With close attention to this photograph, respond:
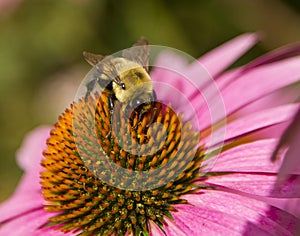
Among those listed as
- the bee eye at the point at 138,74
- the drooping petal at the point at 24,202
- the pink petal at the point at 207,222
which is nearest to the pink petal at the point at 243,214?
the pink petal at the point at 207,222

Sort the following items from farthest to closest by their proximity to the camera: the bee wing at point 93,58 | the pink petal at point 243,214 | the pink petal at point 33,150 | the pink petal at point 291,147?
the pink petal at point 33,150 → the bee wing at point 93,58 → the pink petal at point 243,214 → the pink petal at point 291,147

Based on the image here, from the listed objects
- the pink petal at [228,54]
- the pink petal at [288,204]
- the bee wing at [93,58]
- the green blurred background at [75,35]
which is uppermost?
the green blurred background at [75,35]

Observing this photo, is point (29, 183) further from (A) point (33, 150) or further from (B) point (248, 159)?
(B) point (248, 159)

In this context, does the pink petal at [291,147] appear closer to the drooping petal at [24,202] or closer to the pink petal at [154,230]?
the pink petal at [154,230]

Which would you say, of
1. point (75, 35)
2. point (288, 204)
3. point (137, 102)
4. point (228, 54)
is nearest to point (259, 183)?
point (288, 204)

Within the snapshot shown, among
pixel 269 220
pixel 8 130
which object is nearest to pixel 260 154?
pixel 269 220

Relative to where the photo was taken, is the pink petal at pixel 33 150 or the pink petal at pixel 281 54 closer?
the pink petal at pixel 281 54
